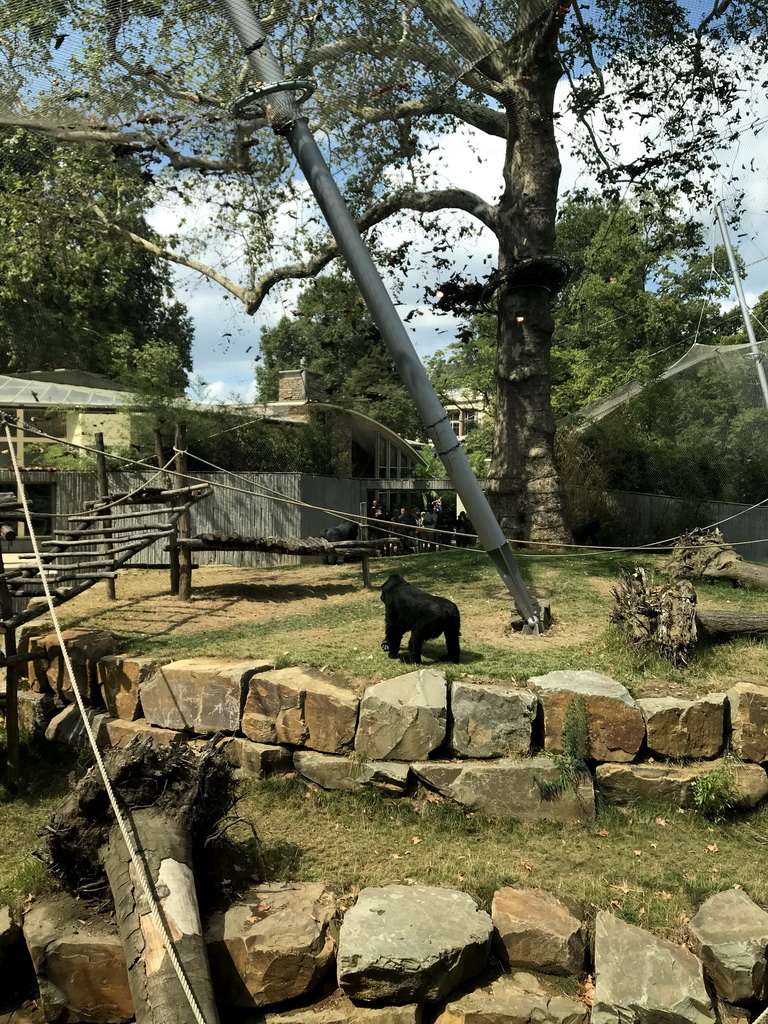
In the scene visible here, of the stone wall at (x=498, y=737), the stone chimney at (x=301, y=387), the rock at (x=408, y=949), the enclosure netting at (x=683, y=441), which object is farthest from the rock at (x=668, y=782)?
the stone chimney at (x=301, y=387)

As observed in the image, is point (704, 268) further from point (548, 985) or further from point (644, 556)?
point (548, 985)

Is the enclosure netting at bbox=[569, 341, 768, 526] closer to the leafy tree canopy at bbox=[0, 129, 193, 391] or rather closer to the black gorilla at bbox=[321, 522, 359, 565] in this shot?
the black gorilla at bbox=[321, 522, 359, 565]

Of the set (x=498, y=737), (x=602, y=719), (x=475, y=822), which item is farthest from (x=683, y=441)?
(x=475, y=822)

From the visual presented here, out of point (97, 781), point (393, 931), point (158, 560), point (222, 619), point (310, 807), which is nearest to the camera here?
point (393, 931)

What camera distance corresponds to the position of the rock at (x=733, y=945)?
142 inches

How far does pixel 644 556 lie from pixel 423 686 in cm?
648

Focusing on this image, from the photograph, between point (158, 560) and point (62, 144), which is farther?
point (158, 560)

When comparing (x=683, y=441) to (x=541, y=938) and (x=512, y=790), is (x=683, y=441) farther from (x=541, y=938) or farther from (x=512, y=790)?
(x=541, y=938)

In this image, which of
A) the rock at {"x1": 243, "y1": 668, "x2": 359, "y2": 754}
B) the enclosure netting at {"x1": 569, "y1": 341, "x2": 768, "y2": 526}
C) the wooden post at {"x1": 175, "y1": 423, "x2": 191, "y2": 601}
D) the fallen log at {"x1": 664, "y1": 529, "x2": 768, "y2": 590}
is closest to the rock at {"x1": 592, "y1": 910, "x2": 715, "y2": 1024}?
the rock at {"x1": 243, "y1": 668, "x2": 359, "y2": 754}

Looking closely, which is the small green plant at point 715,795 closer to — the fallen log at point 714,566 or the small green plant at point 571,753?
the small green plant at point 571,753

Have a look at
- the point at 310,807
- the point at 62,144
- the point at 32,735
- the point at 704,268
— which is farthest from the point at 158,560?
the point at 704,268

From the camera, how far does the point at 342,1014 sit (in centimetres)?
362

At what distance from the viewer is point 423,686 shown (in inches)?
204

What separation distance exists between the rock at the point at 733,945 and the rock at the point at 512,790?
1016mm
